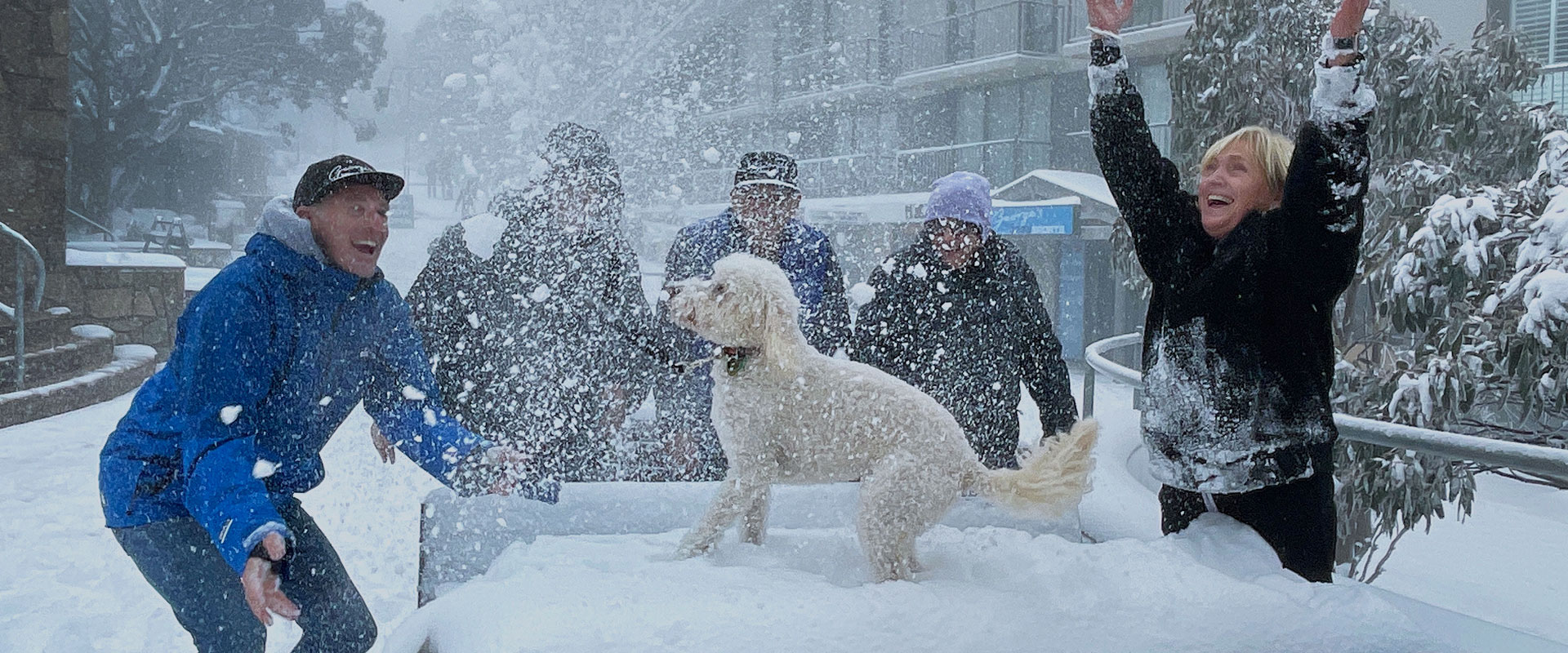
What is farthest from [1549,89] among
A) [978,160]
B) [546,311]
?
[978,160]

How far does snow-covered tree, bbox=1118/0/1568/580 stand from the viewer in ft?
9.62

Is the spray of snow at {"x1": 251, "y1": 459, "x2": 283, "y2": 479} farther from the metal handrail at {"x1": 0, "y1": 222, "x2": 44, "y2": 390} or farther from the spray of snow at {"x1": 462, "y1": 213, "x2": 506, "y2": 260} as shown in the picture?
the metal handrail at {"x1": 0, "y1": 222, "x2": 44, "y2": 390}

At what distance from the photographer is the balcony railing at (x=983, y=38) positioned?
1096 centimetres

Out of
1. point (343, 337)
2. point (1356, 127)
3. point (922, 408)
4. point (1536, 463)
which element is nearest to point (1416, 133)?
point (1536, 463)

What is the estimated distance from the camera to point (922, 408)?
70.6 inches

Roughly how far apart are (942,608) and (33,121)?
8.81 m

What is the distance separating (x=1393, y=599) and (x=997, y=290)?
4.51 ft

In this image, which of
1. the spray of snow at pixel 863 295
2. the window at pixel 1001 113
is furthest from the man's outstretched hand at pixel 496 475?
the window at pixel 1001 113

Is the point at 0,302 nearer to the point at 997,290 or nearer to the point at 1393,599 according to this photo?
the point at 997,290

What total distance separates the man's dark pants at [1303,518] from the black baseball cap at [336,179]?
1766 mm

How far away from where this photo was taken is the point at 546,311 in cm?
310

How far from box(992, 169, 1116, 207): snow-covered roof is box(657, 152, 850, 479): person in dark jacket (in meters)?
7.51

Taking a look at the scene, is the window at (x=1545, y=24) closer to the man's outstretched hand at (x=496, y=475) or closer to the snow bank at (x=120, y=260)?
the man's outstretched hand at (x=496, y=475)

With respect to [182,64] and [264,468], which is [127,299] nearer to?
[182,64]
